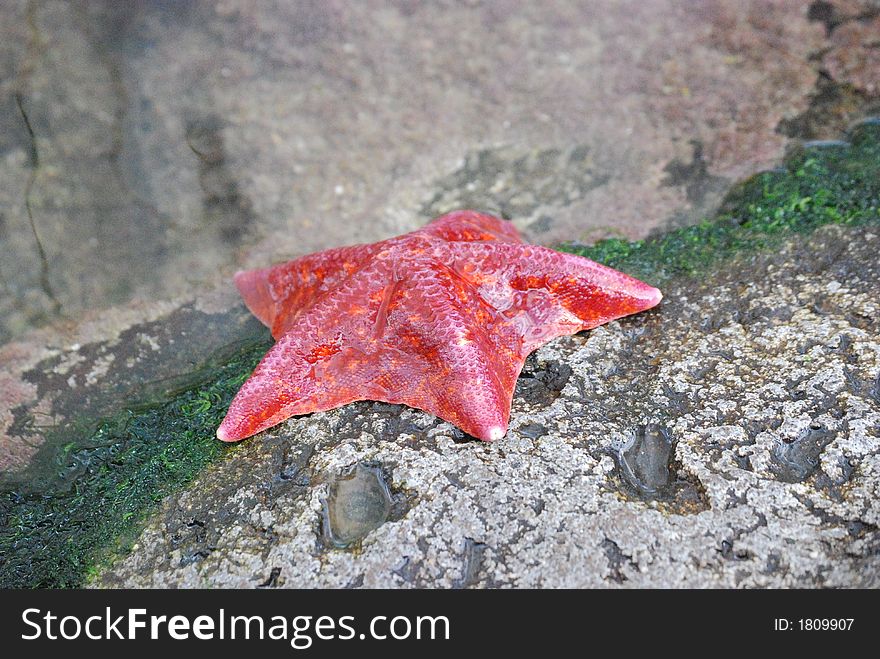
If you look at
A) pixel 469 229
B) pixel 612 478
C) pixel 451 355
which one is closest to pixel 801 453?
pixel 612 478

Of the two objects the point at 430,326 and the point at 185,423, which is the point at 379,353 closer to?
the point at 430,326

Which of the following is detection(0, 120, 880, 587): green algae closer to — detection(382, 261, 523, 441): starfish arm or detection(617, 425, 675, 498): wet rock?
detection(382, 261, 523, 441): starfish arm

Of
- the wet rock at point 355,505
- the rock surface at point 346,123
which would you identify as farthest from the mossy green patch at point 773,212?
the wet rock at point 355,505

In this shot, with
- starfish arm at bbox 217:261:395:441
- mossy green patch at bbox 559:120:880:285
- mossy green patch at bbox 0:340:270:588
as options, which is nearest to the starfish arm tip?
mossy green patch at bbox 559:120:880:285

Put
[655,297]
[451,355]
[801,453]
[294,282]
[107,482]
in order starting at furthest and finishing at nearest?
[294,282] < [655,297] < [107,482] < [451,355] < [801,453]

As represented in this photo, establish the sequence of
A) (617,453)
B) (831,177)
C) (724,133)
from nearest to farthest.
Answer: (617,453) < (831,177) < (724,133)

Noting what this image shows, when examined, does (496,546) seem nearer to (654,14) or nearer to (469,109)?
(469,109)
